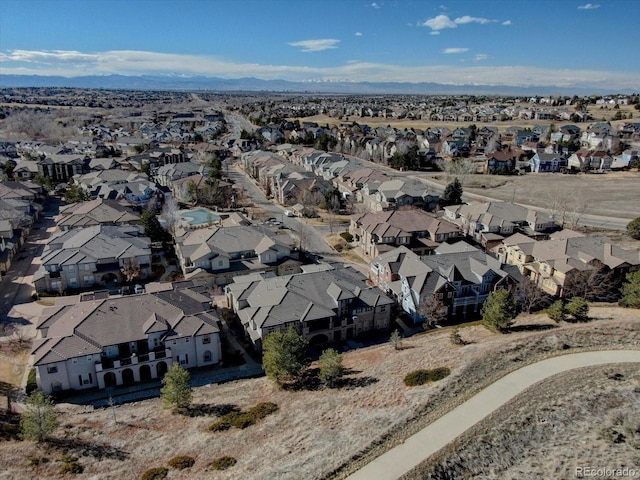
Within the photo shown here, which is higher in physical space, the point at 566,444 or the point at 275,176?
the point at 275,176

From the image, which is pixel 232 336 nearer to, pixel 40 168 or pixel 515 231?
pixel 515 231

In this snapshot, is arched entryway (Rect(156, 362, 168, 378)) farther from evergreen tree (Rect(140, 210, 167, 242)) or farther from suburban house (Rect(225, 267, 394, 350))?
evergreen tree (Rect(140, 210, 167, 242))

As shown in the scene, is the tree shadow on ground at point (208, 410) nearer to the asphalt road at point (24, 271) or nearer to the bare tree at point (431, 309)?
the bare tree at point (431, 309)

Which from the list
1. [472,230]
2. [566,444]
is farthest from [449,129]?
[566,444]

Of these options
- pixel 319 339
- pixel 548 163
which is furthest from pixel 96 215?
pixel 548 163

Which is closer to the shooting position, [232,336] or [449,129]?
[232,336]

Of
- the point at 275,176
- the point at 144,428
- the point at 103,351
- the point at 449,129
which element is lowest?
the point at 144,428

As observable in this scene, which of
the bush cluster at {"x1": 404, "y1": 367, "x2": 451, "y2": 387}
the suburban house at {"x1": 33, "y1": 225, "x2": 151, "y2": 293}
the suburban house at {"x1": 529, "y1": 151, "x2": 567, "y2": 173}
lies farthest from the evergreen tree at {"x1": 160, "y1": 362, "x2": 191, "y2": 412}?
the suburban house at {"x1": 529, "y1": 151, "x2": 567, "y2": 173}
